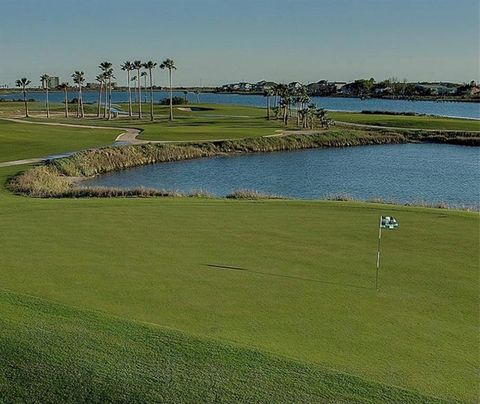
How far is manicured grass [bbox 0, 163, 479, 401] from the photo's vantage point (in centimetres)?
810

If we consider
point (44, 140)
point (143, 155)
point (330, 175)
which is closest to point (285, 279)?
point (330, 175)

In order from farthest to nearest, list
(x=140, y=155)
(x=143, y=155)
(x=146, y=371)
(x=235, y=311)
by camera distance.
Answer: (x=143, y=155)
(x=140, y=155)
(x=235, y=311)
(x=146, y=371)

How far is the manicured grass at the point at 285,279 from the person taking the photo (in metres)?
8.10

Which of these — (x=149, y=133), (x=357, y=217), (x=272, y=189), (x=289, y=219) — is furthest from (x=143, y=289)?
(x=149, y=133)

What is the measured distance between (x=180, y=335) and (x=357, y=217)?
10.5m

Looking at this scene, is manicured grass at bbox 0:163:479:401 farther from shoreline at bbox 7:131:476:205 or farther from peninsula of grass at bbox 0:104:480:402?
shoreline at bbox 7:131:476:205

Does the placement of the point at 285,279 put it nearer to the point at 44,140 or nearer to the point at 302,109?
the point at 44,140

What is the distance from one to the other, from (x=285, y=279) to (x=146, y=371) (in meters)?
4.24

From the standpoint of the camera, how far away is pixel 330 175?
157 ft

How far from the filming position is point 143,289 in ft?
34.1

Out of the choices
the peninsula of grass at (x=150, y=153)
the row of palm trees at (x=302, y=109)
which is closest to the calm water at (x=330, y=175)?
the peninsula of grass at (x=150, y=153)

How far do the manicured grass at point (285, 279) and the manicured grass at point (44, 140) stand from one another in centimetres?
2980

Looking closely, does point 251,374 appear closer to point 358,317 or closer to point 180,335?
point 180,335

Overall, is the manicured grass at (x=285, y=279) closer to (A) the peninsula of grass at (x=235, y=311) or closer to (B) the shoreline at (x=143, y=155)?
(A) the peninsula of grass at (x=235, y=311)
